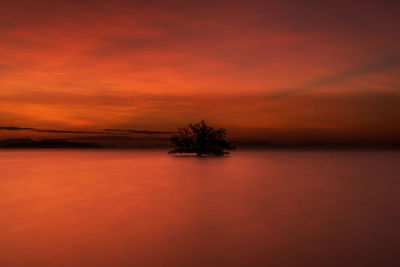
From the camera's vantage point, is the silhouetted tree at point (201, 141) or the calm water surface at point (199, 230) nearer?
the calm water surface at point (199, 230)

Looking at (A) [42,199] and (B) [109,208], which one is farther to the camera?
(A) [42,199]

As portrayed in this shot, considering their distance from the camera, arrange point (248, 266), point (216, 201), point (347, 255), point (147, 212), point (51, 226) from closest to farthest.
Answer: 1. point (248, 266)
2. point (347, 255)
3. point (51, 226)
4. point (147, 212)
5. point (216, 201)

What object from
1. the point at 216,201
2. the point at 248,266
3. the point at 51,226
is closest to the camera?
the point at 248,266

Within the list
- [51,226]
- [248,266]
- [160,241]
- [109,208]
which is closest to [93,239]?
[160,241]

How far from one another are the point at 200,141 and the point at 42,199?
77719mm

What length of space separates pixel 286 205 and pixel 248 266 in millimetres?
11869

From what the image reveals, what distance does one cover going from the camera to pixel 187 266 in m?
10.2

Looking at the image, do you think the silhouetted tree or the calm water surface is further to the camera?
the silhouetted tree

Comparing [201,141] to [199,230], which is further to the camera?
[201,141]

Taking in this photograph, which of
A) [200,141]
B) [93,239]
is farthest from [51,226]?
[200,141]

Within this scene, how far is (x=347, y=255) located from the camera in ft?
36.9

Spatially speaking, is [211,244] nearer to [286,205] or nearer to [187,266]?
[187,266]

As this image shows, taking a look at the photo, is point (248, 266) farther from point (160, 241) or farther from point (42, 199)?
point (42, 199)

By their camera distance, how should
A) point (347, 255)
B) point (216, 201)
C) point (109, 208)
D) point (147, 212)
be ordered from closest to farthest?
point (347, 255) → point (147, 212) → point (109, 208) → point (216, 201)
